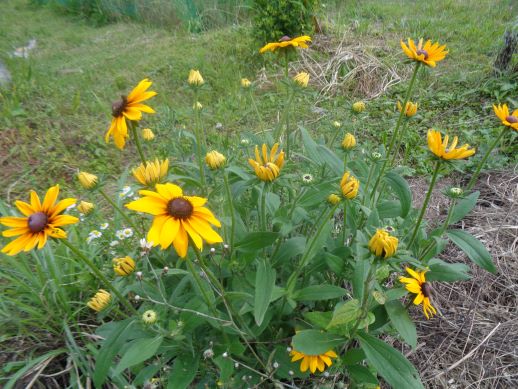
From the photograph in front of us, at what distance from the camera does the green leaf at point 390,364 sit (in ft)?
3.47

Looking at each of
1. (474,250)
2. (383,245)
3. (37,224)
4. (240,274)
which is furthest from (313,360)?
(37,224)

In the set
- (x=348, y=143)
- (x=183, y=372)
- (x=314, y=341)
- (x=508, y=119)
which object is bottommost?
(x=183, y=372)

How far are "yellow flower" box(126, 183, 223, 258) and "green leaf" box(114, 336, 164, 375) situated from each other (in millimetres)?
311

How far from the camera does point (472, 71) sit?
3.47 metres

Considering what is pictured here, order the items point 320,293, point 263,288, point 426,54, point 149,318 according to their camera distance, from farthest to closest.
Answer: point 426,54, point 320,293, point 263,288, point 149,318

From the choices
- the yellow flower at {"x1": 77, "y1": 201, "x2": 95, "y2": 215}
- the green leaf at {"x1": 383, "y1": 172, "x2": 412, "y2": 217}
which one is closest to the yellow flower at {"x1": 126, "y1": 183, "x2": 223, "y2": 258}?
the yellow flower at {"x1": 77, "y1": 201, "x2": 95, "y2": 215}

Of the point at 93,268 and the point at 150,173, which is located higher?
the point at 150,173

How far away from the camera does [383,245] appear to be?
90 cm

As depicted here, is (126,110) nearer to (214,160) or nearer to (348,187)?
(214,160)

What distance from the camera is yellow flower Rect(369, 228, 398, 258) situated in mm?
891

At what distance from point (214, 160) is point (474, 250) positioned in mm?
860

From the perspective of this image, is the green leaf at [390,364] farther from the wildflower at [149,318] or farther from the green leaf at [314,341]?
the wildflower at [149,318]

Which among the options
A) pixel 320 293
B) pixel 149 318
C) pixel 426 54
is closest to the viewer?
pixel 149 318

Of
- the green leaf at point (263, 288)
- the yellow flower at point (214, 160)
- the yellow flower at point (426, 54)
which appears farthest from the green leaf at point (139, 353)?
the yellow flower at point (426, 54)
